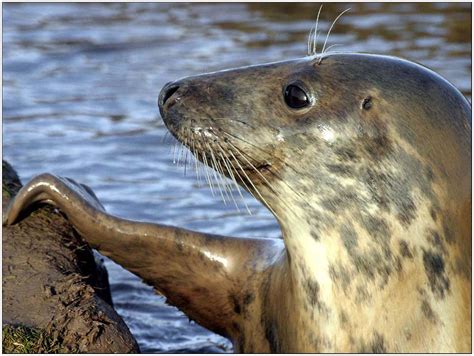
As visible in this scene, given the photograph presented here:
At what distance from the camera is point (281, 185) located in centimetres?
520

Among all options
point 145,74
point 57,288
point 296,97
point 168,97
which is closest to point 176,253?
point 57,288

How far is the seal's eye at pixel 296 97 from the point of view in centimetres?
523

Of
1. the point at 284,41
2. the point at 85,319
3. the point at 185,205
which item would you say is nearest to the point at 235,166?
the point at 85,319

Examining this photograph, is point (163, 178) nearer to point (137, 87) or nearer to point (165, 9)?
point (137, 87)

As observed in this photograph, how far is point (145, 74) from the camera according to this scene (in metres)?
12.5

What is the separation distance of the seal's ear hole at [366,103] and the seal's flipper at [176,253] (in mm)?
1135

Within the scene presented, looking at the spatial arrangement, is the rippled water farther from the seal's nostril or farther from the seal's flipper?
the seal's nostril

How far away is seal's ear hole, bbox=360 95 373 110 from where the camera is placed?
519cm

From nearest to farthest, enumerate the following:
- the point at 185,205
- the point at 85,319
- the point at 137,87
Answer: the point at 85,319
the point at 185,205
the point at 137,87

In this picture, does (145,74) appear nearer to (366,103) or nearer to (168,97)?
(168,97)

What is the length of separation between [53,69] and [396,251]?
798 centimetres

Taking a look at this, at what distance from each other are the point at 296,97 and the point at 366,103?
29 cm

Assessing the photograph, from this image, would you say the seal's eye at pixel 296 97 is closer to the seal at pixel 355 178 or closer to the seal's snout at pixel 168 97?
the seal at pixel 355 178

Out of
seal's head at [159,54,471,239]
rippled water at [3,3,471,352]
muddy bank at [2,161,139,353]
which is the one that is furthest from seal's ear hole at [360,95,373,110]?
rippled water at [3,3,471,352]
